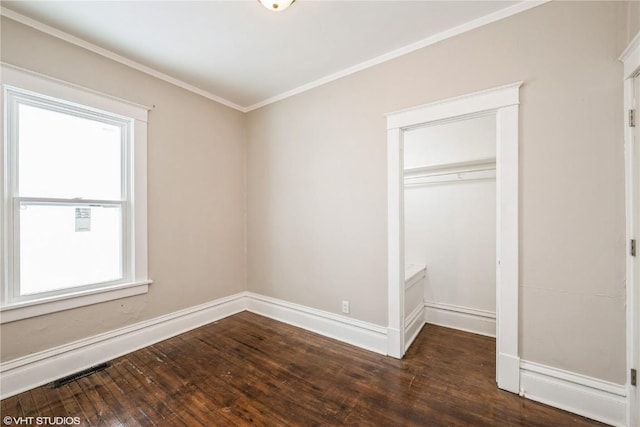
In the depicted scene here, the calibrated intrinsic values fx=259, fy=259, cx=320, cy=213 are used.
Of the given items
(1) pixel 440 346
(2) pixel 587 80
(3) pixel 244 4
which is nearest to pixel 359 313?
(1) pixel 440 346

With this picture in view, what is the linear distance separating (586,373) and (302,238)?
2.48 metres

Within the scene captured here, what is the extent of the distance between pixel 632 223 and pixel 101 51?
4.17m

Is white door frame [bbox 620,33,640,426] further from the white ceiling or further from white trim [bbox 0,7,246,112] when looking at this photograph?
white trim [bbox 0,7,246,112]

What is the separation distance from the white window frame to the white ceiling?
0.47 metres

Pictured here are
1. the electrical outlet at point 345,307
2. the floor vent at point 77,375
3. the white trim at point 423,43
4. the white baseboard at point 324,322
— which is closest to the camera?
the white trim at point 423,43

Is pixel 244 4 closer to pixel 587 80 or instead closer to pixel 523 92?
pixel 523 92

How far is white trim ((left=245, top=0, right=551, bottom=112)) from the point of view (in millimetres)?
1854

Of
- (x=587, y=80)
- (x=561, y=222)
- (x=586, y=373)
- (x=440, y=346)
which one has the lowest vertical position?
(x=440, y=346)

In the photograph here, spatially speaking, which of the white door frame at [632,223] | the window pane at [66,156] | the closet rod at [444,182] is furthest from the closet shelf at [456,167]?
the window pane at [66,156]

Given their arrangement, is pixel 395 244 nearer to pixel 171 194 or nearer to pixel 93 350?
pixel 171 194

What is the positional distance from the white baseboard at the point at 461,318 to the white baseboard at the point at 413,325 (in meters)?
0.15

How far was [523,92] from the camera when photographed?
1.85 meters

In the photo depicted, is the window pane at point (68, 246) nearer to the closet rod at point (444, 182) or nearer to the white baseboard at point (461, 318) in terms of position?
the closet rod at point (444, 182)

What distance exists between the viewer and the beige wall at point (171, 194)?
80.4 inches
